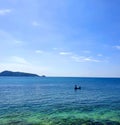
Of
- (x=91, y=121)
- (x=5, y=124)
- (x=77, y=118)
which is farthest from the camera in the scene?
(x=77, y=118)

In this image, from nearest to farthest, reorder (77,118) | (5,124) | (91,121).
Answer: (5,124) < (91,121) < (77,118)

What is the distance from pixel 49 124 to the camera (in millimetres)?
23906

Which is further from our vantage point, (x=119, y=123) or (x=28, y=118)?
(x=28, y=118)

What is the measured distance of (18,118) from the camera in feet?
88.1

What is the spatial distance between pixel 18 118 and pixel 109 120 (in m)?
12.5

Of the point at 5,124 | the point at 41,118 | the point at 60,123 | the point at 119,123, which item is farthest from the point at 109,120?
the point at 5,124

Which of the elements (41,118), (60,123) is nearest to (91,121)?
(60,123)

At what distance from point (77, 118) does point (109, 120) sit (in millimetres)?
4354

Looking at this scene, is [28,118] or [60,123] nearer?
[60,123]

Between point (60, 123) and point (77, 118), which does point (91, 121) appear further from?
point (60, 123)

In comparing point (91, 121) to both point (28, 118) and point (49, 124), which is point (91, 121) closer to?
point (49, 124)

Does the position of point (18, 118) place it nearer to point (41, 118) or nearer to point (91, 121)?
point (41, 118)

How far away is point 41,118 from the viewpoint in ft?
89.1

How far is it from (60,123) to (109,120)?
6853mm
